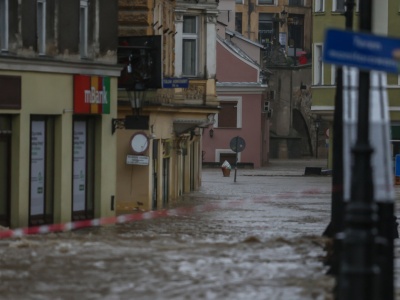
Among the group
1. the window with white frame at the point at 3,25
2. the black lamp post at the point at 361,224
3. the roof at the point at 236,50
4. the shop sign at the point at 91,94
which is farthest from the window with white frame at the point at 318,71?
the black lamp post at the point at 361,224

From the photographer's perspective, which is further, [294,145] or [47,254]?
[294,145]

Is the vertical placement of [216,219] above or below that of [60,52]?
below

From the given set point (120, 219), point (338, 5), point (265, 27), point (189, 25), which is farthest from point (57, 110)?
point (265, 27)

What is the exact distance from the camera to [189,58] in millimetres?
46969

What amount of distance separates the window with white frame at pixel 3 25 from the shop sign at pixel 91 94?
2626mm

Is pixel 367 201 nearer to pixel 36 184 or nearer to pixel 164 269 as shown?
pixel 164 269

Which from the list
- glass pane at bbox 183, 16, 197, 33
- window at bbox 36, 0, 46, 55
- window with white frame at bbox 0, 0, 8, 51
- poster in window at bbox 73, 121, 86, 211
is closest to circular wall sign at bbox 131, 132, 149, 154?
poster in window at bbox 73, 121, 86, 211

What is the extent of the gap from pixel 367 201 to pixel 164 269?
6415 mm

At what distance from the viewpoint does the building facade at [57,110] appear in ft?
93.1

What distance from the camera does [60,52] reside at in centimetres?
3012

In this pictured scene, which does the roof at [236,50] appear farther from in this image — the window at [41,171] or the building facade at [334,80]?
the window at [41,171]

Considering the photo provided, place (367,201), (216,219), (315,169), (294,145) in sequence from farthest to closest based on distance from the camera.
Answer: (294,145), (315,169), (216,219), (367,201)

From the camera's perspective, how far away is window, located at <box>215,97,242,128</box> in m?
82.6

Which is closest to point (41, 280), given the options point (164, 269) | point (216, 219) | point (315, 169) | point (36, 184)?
point (164, 269)
